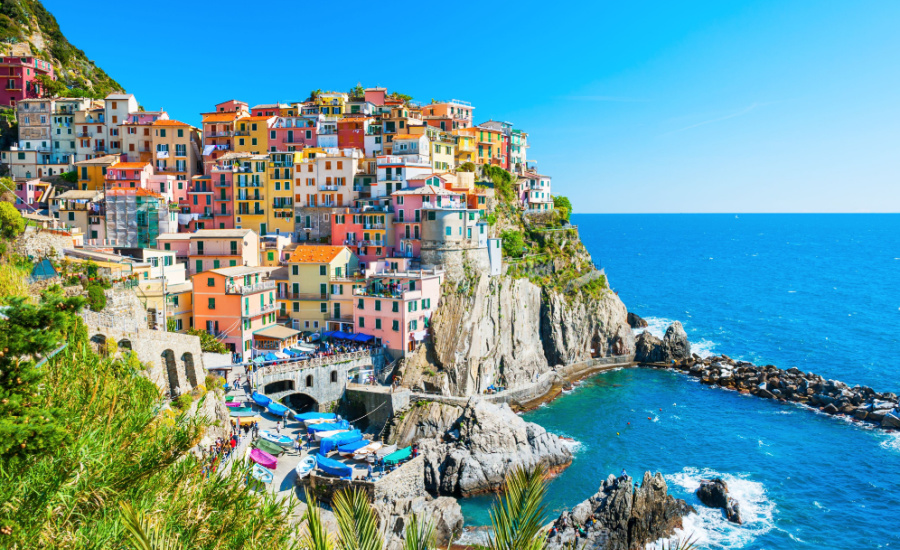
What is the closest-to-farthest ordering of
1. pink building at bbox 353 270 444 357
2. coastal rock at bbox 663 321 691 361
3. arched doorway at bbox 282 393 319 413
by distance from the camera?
1. arched doorway at bbox 282 393 319 413
2. pink building at bbox 353 270 444 357
3. coastal rock at bbox 663 321 691 361

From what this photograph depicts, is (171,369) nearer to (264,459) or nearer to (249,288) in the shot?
(264,459)

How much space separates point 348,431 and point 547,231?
3958 cm

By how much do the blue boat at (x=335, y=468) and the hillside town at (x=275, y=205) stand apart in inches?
517

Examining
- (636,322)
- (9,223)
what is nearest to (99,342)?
(9,223)

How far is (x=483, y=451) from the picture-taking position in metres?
41.9

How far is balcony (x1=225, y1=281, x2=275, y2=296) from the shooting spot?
48.8 meters

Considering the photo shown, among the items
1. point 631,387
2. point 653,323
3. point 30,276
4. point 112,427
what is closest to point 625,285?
point 653,323

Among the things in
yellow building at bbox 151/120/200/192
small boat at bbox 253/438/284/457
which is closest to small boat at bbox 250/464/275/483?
small boat at bbox 253/438/284/457

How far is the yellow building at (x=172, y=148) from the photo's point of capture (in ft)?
238

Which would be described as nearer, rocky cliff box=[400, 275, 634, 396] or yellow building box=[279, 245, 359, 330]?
rocky cliff box=[400, 275, 634, 396]

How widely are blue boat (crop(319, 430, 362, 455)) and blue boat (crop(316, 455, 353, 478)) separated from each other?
219cm

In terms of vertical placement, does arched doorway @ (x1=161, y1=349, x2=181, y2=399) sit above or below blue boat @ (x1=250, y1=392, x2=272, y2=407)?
above

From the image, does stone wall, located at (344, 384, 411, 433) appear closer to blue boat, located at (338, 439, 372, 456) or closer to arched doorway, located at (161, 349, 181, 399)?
blue boat, located at (338, 439, 372, 456)

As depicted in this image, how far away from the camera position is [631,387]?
6100 cm
